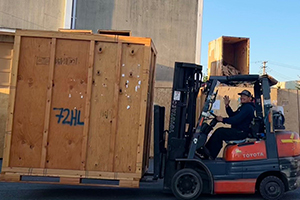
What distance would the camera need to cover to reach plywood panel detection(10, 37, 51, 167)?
19.9ft

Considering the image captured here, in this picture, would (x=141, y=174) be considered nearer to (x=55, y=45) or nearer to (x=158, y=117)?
(x=158, y=117)

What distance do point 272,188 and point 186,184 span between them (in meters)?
1.53

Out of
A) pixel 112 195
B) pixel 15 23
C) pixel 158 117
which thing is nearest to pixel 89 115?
pixel 158 117

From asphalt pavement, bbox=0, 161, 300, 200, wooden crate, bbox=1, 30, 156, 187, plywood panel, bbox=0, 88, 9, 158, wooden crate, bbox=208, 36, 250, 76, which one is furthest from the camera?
wooden crate, bbox=208, 36, 250, 76

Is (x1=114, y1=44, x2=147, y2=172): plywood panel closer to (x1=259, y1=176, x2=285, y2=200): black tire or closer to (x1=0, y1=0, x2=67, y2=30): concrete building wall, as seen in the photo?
(x1=259, y1=176, x2=285, y2=200): black tire

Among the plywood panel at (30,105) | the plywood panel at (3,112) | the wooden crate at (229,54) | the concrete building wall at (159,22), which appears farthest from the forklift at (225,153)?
the concrete building wall at (159,22)

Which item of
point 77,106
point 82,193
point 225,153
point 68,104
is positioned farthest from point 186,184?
point 68,104

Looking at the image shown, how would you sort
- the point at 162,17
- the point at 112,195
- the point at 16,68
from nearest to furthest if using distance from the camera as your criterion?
the point at 16,68 → the point at 112,195 → the point at 162,17

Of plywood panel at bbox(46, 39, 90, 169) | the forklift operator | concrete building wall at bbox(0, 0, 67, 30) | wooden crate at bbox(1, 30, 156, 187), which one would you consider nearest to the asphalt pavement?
wooden crate at bbox(1, 30, 156, 187)

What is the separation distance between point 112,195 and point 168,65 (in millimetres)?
9062

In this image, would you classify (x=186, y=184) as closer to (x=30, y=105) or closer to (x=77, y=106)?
(x=77, y=106)

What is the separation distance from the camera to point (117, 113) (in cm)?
607

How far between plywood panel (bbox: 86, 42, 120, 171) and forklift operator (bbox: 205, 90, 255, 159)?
1902 mm

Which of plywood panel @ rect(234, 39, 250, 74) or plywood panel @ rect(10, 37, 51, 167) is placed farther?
plywood panel @ rect(234, 39, 250, 74)
